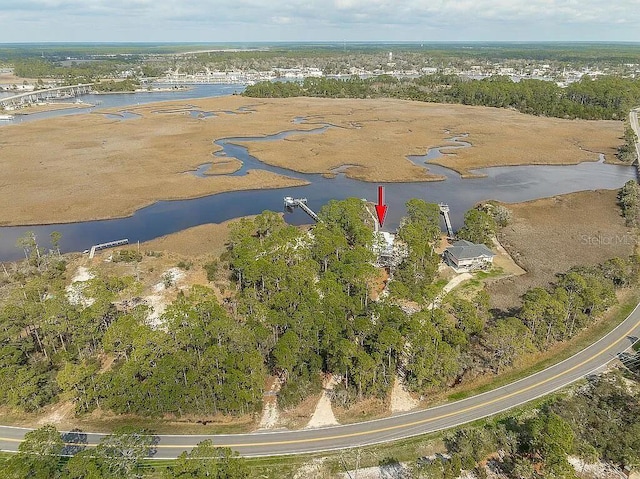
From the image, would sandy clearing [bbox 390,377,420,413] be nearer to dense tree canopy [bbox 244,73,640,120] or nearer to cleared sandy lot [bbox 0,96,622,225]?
cleared sandy lot [bbox 0,96,622,225]

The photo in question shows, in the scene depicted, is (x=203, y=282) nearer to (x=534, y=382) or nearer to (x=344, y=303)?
(x=344, y=303)

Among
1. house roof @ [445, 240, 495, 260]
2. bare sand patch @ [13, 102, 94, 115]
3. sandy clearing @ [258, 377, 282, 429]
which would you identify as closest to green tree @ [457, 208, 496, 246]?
house roof @ [445, 240, 495, 260]

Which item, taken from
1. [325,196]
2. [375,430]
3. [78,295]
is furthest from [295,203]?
[375,430]

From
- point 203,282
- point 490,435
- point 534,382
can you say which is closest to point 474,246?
point 534,382

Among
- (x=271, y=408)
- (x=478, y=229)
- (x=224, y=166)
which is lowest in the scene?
(x=271, y=408)

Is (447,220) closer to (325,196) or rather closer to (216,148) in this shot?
(325,196)

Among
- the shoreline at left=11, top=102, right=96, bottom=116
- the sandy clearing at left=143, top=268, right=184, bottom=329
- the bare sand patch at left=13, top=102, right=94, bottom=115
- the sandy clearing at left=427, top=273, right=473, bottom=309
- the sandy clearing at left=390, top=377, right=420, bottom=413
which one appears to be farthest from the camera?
the bare sand patch at left=13, top=102, right=94, bottom=115
